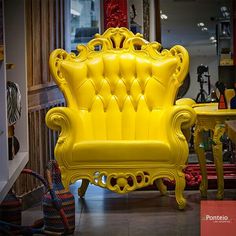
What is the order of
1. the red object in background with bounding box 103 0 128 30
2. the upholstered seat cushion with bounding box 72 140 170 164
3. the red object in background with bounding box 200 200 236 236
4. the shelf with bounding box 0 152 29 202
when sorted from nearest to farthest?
the red object in background with bounding box 200 200 236 236, the shelf with bounding box 0 152 29 202, the upholstered seat cushion with bounding box 72 140 170 164, the red object in background with bounding box 103 0 128 30

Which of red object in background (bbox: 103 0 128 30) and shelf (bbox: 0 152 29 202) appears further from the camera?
red object in background (bbox: 103 0 128 30)

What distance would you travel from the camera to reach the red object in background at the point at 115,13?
5277 mm

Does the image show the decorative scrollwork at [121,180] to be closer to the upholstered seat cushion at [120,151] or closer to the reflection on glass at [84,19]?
Result: the upholstered seat cushion at [120,151]

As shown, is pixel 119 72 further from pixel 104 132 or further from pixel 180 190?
pixel 180 190

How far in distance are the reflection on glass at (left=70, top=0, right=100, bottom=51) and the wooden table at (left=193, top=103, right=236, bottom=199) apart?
2474 mm

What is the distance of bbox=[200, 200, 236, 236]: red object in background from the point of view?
125cm

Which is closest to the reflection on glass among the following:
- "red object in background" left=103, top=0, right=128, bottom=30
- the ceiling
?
the ceiling

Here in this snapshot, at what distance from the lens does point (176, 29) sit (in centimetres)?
664

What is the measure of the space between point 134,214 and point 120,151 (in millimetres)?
510

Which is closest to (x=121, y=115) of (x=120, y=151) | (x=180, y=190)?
(x=120, y=151)

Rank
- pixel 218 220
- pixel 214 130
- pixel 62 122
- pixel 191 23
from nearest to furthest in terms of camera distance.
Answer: pixel 218 220
pixel 62 122
pixel 214 130
pixel 191 23

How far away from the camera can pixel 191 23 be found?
22.2ft

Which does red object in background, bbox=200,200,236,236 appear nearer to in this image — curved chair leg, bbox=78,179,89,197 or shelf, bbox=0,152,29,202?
shelf, bbox=0,152,29,202

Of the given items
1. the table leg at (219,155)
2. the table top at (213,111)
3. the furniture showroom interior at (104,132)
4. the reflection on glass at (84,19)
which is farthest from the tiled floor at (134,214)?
the reflection on glass at (84,19)
